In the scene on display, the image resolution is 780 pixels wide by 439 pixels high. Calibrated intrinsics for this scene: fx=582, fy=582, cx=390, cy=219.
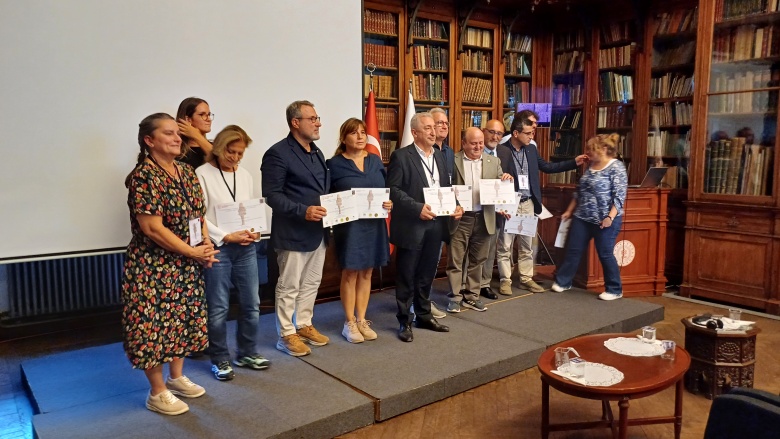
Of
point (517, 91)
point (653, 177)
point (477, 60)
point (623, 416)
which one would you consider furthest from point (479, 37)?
point (623, 416)

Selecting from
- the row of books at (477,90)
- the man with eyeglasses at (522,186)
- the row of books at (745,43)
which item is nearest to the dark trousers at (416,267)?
the man with eyeglasses at (522,186)

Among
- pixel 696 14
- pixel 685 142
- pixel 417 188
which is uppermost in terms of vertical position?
pixel 696 14

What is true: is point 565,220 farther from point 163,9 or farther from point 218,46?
point 163,9

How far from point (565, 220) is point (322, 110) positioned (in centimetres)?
235

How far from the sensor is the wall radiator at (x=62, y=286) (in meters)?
4.29

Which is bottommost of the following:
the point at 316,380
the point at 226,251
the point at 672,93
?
the point at 316,380

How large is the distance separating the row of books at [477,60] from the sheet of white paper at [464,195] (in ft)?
8.68

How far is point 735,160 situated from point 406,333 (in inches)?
134

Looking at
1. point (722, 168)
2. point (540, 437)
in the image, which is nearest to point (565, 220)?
point (722, 168)

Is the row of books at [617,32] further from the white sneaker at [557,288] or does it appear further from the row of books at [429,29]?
the white sneaker at [557,288]

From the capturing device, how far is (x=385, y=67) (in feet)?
19.2

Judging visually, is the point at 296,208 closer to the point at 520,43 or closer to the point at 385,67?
the point at 385,67

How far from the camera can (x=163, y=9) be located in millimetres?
3695

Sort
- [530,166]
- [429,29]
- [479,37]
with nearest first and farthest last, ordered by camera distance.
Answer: [530,166] < [429,29] < [479,37]
